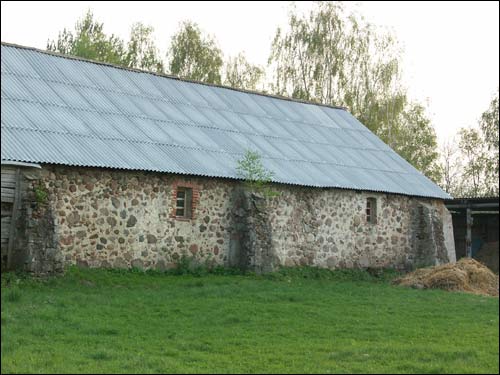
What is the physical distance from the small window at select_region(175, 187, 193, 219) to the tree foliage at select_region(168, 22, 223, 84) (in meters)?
26.7

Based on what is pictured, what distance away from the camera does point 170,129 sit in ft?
75.0

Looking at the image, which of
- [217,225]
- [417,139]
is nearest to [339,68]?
[417,139]

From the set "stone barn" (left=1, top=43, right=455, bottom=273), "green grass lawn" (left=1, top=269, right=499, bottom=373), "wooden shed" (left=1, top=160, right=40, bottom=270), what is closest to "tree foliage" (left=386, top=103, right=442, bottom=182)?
"stone barn" (left=1, top=43, right=455, bottom=273)

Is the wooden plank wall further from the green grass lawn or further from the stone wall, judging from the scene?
the green grass lawn

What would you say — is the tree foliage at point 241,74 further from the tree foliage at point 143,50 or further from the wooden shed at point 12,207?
the wooden shed at point 12,207

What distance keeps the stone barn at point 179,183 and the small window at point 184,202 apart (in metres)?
0.05

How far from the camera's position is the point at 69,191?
1877cm

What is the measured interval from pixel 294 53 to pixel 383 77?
16.4ft

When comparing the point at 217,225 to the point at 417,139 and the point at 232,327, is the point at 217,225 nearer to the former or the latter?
the point at 232,327

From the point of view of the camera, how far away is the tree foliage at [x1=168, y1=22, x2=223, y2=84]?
47219 millimetres

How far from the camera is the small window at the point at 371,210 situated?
25.5 meters

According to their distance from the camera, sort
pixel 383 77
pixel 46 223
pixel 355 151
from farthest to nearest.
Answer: pixel 383 77, pixel 355 151, pixel 46 223

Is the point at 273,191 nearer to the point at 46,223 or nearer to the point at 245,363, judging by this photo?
the point at 46,223

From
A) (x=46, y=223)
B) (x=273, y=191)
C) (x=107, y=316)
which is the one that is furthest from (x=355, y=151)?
(x=107, y=316)
